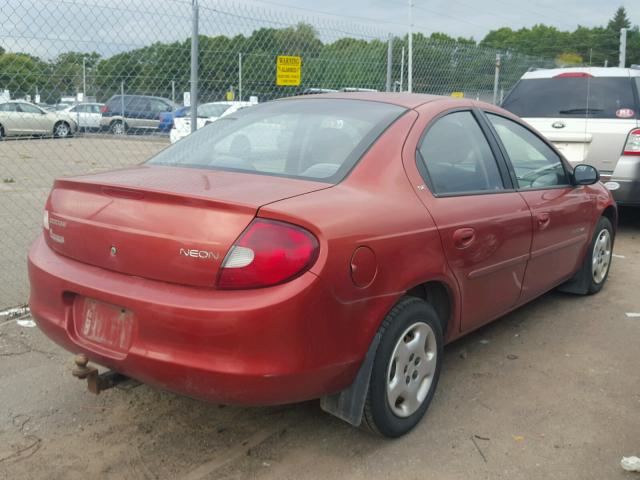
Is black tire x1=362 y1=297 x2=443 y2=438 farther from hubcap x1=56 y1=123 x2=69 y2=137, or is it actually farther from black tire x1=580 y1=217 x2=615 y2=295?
hubcap x1=56 y1=123 x2=69 y2=137

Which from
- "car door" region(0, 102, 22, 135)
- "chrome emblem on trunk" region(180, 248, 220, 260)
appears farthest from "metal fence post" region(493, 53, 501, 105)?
"chrome emblem on trunk" region(180, 248, 220, 260)

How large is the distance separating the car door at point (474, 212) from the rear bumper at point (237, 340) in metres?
0.87

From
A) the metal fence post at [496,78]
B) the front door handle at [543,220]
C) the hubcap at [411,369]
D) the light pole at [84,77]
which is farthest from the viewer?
the metal fence post at [496,78]

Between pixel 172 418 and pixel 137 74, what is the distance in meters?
3.50

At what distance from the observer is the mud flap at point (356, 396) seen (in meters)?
2.69

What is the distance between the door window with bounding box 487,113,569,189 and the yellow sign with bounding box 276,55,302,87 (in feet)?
9.65

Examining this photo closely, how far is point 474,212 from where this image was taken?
131 inches

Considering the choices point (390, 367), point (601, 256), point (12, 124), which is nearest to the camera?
point (390, 367)

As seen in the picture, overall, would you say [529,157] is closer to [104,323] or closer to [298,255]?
[298,255]

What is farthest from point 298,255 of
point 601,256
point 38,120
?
point 38,120

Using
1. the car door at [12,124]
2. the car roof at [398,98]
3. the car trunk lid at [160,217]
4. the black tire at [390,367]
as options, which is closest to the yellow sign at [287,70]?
the car roof at [398,98]

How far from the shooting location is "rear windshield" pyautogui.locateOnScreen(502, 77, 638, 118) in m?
7.20

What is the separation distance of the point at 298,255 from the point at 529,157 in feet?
8.24

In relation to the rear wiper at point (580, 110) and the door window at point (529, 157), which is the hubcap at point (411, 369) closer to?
the door window at point (529, 157)
